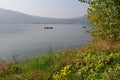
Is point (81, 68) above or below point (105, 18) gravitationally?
below

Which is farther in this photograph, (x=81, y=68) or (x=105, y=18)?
(x=105, y=18)

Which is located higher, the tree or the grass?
the tree

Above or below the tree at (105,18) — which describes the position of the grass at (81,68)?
below

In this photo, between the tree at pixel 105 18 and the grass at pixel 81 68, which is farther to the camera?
the tree at pixel 105 18

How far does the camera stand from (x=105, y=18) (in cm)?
1906

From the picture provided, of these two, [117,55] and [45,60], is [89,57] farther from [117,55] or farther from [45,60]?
[45,60]

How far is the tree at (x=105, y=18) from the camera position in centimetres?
1714

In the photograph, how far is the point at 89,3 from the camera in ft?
64.1

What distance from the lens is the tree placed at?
17.1 meters

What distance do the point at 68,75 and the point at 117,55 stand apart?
238cm

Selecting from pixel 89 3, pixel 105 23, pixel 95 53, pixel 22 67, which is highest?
pixel 89 3

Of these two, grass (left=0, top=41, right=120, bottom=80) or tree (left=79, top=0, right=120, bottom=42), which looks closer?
grass (left=0, top=41, right=120, bottom=80)

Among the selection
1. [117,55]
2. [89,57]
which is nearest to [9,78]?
[89,57]

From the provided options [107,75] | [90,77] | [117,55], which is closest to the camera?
[107,75]
